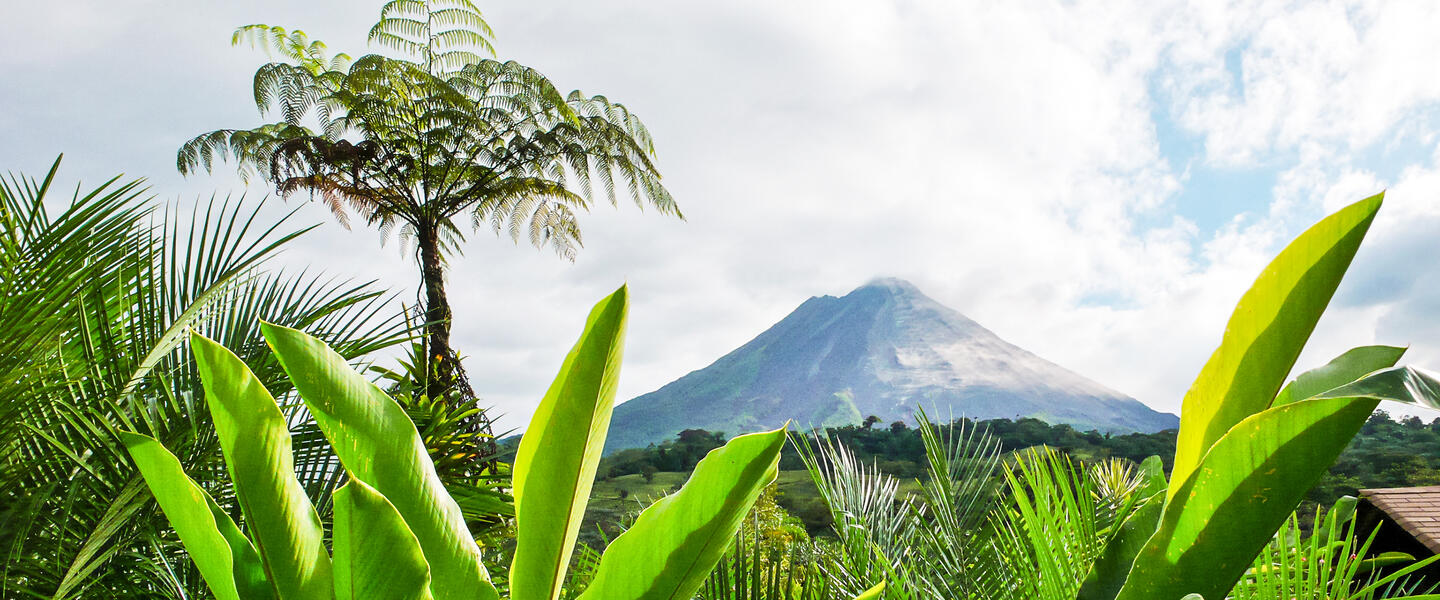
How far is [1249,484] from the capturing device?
83 cm

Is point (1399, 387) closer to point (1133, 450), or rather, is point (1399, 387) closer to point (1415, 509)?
point (1415, 509)

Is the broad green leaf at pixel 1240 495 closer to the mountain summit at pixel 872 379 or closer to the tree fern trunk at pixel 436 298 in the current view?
the tree fern trunk at pixel 436 298

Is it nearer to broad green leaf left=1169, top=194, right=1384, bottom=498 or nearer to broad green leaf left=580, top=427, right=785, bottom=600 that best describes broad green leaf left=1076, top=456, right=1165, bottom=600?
broad green leaf left=1169, top=194, right=1384, bottom=498

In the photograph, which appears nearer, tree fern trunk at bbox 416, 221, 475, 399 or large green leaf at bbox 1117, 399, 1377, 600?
large green leaf at bbox 1117, 399, 1377, 600

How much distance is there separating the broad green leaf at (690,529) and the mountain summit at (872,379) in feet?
202

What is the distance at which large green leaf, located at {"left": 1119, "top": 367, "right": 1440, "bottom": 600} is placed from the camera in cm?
79

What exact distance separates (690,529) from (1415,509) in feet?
30.6

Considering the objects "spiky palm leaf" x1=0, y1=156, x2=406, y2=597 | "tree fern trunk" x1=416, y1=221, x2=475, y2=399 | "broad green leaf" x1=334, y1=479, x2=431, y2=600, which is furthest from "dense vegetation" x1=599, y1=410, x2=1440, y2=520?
"broad green leaf" x1=334, y1=479, x2=431, y2=600

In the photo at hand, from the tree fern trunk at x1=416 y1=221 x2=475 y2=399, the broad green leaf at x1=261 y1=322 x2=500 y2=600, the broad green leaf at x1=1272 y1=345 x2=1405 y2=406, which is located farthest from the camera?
the tree fern trunk at x1=416 y1=221 x2=475 y2=399

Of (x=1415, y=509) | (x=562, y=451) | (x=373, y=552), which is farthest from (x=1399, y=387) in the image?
(x=1415, y=509)

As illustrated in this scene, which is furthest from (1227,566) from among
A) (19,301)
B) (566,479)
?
(19,301)

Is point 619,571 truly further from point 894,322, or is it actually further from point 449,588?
point 894,322

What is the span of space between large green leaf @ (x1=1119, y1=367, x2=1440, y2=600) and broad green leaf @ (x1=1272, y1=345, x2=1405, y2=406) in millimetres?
164

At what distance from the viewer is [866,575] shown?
1630 mm
